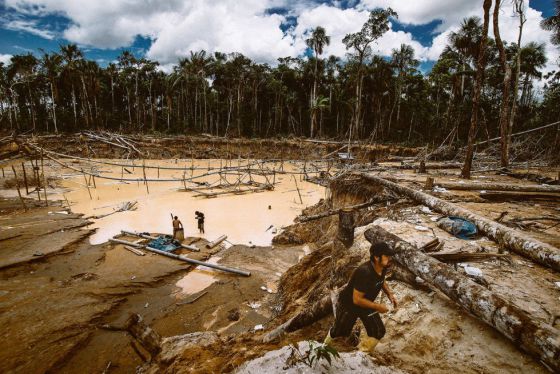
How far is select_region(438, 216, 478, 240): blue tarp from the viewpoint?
194 inches

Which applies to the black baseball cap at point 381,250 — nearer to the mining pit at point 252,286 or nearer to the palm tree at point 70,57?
the mining pit at point 252,286

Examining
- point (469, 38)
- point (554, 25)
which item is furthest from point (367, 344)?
point (469, 38)

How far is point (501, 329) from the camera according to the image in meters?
2.58

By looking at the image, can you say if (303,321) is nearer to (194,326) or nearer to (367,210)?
(194,326)

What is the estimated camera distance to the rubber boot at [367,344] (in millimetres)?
2847

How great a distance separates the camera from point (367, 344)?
9.53 ft

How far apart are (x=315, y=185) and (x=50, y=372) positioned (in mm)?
17649

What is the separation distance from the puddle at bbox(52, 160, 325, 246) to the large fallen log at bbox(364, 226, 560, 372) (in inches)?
269

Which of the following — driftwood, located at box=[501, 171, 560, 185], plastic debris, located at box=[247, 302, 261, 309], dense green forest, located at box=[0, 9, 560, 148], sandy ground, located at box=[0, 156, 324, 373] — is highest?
dense green forest, located at box=[0, 9, 560, 148]

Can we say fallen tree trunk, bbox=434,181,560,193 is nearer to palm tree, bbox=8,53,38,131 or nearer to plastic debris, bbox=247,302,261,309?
plastic debris, bbox=247,302,261,309

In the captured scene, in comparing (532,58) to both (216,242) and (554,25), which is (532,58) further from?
(216,242)

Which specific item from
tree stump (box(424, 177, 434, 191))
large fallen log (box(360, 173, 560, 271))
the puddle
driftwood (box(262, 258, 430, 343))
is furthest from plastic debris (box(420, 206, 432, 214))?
the puddle

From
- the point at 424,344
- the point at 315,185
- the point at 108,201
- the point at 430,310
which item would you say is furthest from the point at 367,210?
the point at 108,201

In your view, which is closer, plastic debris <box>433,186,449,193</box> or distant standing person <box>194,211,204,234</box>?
plastic debris <box>433,186,449,193</box>
